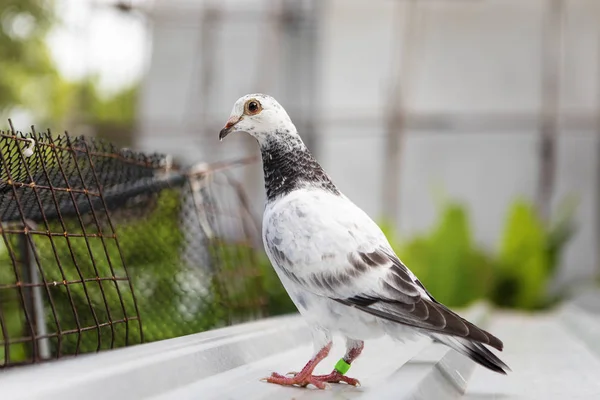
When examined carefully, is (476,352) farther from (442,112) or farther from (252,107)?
(442,112)

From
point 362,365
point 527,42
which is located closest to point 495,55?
point 527,42

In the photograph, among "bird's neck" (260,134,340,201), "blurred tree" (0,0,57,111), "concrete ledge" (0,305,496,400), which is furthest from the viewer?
"blurred tree" (0,0,57,111)

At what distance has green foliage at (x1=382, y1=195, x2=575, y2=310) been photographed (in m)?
3.52

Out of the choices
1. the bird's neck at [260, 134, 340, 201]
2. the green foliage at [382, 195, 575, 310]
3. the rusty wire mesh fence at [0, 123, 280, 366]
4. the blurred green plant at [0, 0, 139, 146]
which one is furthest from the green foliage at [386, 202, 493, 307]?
the blurred green plant at [0, 0, 139, 146]

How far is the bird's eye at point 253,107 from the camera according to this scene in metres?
0.91

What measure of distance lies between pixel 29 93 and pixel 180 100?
→ 4105 mm

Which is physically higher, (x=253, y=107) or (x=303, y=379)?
(x=253, y=107)

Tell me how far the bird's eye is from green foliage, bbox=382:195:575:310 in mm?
2570

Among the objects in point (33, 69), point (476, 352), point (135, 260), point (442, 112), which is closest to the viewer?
point (476, 352)

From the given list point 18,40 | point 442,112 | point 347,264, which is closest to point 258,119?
point 347,264

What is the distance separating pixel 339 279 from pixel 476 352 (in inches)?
6.3

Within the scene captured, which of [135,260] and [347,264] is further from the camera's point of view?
[135,260]

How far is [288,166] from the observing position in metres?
0.95

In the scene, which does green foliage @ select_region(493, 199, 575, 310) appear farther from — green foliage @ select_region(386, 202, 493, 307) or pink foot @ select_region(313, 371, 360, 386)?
pink foot @ select_region(313, 371, 360, 386)
